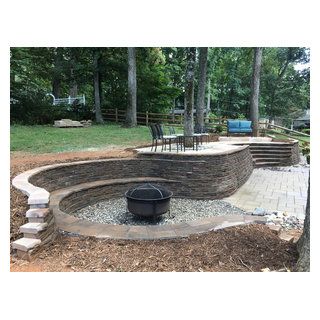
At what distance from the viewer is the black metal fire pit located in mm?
5277

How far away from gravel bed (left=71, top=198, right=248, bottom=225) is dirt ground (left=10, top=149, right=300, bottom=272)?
187 cm

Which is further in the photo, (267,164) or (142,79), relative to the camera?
(142,79)

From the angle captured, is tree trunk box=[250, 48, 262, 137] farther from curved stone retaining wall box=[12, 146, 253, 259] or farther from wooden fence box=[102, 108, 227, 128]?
curved stone retaining wall box=[12, 146, 253, 259]

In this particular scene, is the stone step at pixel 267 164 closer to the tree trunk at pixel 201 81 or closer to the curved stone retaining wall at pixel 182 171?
the tree trunk at pixel 201 81

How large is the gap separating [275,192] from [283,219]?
2347mm

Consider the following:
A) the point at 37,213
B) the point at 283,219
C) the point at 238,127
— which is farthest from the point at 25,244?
the point at 238,127

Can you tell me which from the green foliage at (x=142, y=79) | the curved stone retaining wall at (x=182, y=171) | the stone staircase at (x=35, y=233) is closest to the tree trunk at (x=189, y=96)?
the curved stone retaining wall at (x=182, y=171)

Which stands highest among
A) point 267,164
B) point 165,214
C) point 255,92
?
point 255,92

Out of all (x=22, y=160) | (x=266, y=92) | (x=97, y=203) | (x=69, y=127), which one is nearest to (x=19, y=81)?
(x=69, y=127)

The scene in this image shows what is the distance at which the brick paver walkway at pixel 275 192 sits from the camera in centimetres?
652

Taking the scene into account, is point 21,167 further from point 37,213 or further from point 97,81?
point 97,81

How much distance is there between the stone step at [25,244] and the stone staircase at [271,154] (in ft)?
30.5

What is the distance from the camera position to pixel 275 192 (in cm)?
770
